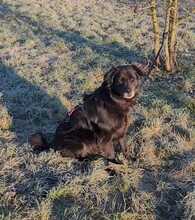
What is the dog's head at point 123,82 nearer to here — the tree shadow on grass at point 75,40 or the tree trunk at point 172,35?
the tree trunk at point 172,35

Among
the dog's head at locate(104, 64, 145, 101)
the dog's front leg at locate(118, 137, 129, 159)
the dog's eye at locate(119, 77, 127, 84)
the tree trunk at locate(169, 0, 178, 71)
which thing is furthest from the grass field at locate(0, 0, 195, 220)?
the dog's eye at locate(119, 77, 127, 84)

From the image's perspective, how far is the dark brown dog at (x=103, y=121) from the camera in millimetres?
5309

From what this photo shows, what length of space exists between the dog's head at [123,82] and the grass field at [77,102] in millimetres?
749

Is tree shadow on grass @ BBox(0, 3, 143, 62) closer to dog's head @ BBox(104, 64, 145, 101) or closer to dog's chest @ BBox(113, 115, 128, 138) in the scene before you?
dog's head @ BBox(104, 64, 145, 101)

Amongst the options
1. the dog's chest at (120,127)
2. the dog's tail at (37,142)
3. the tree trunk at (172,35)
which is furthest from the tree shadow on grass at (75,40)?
the dog's tail at (37,142)

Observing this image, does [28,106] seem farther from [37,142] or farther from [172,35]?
[172,35]

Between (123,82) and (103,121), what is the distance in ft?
1.70

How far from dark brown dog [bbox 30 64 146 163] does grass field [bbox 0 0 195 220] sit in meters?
0.21

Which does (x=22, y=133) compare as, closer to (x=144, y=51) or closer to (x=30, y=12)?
(x=144, y=51)

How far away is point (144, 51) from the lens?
9945 mm

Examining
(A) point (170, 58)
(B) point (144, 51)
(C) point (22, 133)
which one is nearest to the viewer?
(C) point (22, 133)

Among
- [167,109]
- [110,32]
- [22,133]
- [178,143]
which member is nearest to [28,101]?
[22,133]

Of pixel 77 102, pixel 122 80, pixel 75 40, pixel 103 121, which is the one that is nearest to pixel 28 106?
pixel 77 102

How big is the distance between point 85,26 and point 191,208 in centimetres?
912
